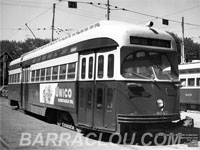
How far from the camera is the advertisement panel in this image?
34.0 feet

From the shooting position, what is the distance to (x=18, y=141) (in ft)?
30.2

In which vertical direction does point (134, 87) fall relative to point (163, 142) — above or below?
above

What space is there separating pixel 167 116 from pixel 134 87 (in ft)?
4.08

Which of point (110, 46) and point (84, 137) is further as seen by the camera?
point (84, 137)

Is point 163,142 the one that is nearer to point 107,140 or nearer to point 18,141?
point 107,140

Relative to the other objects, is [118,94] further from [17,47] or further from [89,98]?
[17,47]

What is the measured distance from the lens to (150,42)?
906 cm

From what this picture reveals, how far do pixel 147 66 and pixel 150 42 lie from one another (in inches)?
27.8

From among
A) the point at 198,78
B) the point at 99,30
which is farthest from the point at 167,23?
the point at 99,30

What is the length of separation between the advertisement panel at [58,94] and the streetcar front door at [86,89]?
527 millimetres

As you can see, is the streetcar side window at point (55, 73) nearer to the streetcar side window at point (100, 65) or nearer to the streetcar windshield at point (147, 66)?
the streetcar side window at point (100, 65)

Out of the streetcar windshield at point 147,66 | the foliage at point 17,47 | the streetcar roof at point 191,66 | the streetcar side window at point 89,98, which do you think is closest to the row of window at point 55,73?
the streetcar side window at point 89,98

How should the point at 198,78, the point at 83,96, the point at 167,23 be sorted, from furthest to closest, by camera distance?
the point at 167,23, the point at 198,78, the point at 83,96

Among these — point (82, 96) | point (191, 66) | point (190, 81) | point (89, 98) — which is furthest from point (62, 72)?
point (190, 81)
